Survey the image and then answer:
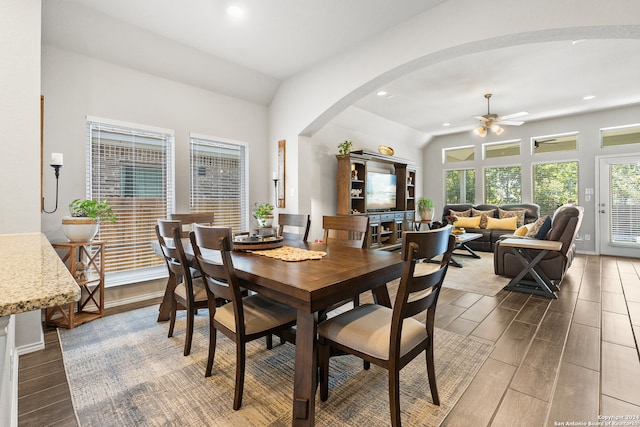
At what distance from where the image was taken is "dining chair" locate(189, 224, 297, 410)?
1.52 m

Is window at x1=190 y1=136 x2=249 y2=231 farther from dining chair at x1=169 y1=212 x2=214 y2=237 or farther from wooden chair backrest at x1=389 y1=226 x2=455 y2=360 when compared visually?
wooden chair backrest at x1=389 y1=226 x2=455 y2=360

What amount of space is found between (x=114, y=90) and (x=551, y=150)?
8.27 m

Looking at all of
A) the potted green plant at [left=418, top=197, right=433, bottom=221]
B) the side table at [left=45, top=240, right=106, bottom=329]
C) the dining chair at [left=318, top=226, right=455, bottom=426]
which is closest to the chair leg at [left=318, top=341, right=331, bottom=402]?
the dining chair at [left=318, top=226, right=455, bottom=426]

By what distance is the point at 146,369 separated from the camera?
196 centimetres

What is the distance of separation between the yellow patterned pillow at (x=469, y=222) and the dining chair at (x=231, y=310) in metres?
6.01

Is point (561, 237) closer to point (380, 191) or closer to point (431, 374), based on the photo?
point (431, 374)

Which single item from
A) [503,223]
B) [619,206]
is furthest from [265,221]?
[619,206]

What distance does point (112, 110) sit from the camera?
3.12 m

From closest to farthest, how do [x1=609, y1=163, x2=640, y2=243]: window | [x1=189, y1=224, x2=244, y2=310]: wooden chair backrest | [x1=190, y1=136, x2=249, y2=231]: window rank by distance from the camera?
1. [x1=189, y1=224, x2=244, y2=310]: wooden chair backrest
2. [x1=190, y1=136, x2=249, y2=231]: window
3. [x1=609, y1=163, x2=640, y2=243]: window

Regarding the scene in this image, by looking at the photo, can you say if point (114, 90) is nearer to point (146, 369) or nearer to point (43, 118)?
point (43, 118)

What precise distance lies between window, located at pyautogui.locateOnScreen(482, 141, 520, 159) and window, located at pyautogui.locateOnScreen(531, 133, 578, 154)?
36 cm

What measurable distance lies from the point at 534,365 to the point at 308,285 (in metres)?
1.79

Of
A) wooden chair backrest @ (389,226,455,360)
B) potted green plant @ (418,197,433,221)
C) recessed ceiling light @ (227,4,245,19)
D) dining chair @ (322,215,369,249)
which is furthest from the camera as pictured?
potted green plant @ (418,197,433,221)

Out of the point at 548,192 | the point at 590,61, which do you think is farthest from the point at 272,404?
the point at 548,192
